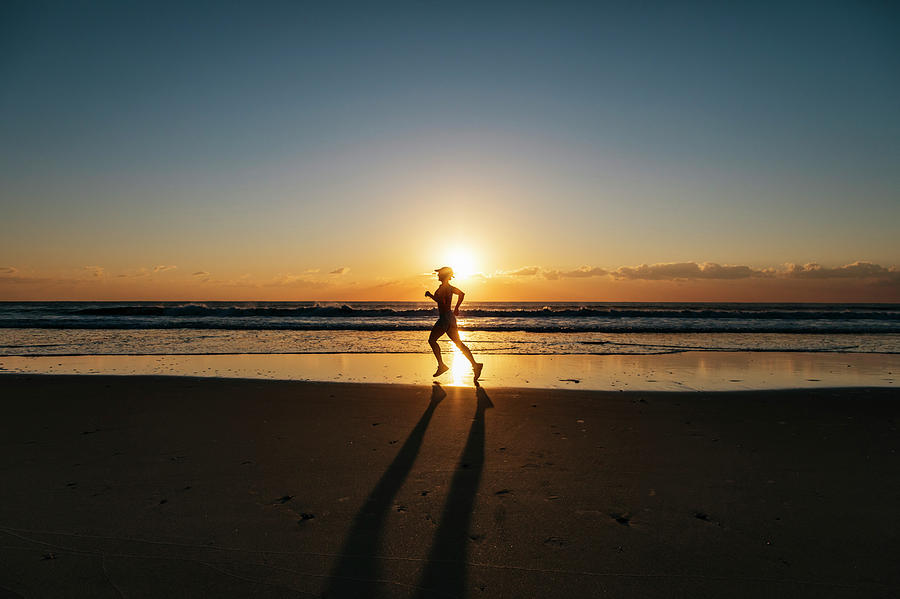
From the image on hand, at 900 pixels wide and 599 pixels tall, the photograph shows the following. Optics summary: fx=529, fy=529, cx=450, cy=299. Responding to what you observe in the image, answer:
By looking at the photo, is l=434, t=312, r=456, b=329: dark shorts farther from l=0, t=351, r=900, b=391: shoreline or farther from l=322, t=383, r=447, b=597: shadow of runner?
l=322, t=383, r=447, b=597: shadow of runner

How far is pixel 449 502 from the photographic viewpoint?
4125 millimetres

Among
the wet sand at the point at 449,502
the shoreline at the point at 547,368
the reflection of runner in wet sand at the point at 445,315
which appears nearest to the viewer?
the wet sand at the point at 449,502

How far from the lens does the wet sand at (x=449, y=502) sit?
304 centimetres

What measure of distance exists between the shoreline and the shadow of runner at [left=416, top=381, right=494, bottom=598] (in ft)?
16.0

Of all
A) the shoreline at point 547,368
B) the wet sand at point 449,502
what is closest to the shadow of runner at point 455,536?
the wet sand at point 449,502

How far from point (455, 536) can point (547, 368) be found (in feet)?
30.5

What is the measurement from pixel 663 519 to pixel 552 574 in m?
1.20

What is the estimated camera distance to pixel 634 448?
566 centimetres

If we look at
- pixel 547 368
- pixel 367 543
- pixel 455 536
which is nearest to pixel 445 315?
pixel 547 368

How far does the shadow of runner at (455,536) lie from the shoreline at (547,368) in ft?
16.0

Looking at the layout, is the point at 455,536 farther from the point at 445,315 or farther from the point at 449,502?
the point at 445,315

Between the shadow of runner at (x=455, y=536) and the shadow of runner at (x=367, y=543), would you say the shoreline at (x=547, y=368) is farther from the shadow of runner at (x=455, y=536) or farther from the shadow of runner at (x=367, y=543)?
the shadow of runner at (x=367, y=543)

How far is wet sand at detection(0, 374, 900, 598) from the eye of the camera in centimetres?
304

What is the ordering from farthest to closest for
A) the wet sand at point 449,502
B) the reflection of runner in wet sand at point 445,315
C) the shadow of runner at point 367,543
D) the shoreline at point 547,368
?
the reflection of runner in wet sand at point 445,315 → the shoreline at point 547,368 → the wet sand at point 449,502 → the shadow of runner at point 367,543
